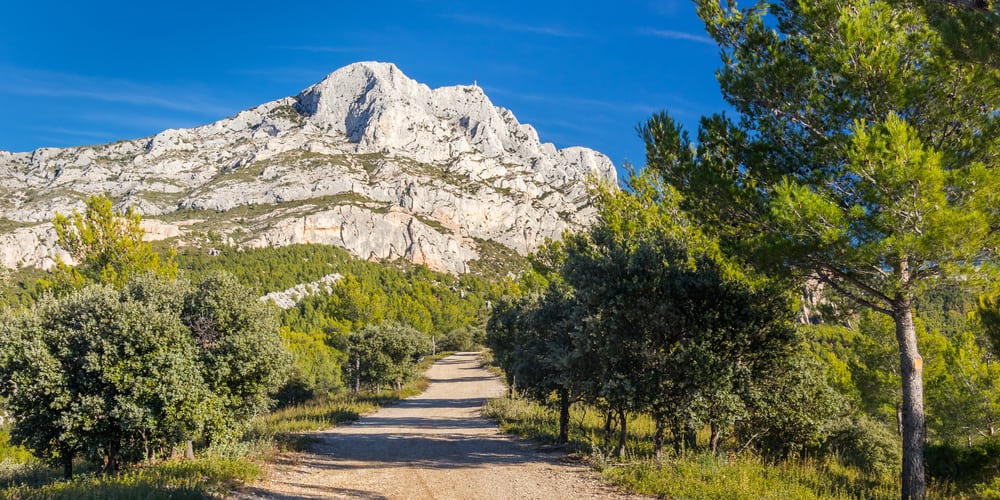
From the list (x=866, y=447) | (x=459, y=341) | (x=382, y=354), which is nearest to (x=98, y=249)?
(x=382, y=354)

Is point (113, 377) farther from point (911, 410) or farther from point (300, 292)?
point (300, 292)

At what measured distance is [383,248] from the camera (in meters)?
168

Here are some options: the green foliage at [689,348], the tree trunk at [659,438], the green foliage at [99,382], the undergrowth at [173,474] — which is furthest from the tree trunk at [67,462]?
the tree trunk at [659,438]

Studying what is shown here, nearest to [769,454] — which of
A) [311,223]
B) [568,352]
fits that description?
[568,352]

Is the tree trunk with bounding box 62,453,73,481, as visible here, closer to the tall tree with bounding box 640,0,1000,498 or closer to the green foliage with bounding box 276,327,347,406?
the tall tree with bounding box 640,0,1000,498

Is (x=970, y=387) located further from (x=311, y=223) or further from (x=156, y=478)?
(x=311, y=223)

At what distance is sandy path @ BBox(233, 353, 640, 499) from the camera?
10.8 meters

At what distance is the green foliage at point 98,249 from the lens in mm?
23422

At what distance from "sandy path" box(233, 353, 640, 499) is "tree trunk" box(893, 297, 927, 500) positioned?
5.31 meters

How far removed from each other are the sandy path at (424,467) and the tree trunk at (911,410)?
17.4ft

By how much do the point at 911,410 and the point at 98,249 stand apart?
101ft

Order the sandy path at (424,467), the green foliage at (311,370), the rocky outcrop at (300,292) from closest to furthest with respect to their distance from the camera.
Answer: the sandy path at (424,467) → the green foliage at (311,370) → the rocky outcrop at (300,292)

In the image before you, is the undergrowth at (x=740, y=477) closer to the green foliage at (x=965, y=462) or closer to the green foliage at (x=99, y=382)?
the green foliage at (x=965, y=462)

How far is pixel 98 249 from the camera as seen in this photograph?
23.9 meters
